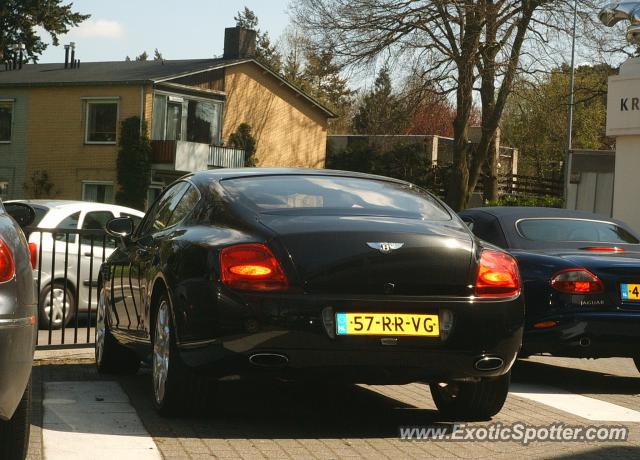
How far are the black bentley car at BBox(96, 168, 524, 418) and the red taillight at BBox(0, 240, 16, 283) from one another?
1442 mm

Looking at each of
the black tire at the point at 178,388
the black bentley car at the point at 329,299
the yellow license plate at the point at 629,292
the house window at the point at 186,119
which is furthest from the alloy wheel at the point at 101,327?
the house window at the point at 186,119

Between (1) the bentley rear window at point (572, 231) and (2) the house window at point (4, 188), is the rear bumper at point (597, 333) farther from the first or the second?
(2) the house window at point (4, 188)

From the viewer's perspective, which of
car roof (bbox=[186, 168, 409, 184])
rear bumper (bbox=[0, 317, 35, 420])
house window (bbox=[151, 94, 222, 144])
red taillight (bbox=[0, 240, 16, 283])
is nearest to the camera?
rear bumper (bbox=[0, 317, 35, 420])

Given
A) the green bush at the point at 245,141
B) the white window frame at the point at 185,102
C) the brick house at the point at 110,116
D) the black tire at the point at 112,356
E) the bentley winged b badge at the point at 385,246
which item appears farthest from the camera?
the green bush at the point at 245,141

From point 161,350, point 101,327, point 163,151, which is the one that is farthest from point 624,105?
point 163,151

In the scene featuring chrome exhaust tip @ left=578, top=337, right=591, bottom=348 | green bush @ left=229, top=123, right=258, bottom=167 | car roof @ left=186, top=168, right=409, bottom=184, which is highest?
green bush @ left=229, top=123, right=258, bottom=167

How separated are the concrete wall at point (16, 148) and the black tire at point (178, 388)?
46.1 m

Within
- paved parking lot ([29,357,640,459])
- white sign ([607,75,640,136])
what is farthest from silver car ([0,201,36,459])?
white sign ([607,75,640,136])

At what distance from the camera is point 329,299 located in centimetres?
612

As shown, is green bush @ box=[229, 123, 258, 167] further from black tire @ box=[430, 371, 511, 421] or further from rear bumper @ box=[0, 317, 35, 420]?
rear bumper @ box=[0, 317, 35, 420]

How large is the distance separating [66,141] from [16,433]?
46.5 meters

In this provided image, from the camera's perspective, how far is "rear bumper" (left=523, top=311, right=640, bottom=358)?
28.0ft

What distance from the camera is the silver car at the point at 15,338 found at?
15.6 ft

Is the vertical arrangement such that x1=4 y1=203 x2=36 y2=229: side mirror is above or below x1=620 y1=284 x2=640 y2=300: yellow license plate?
above
